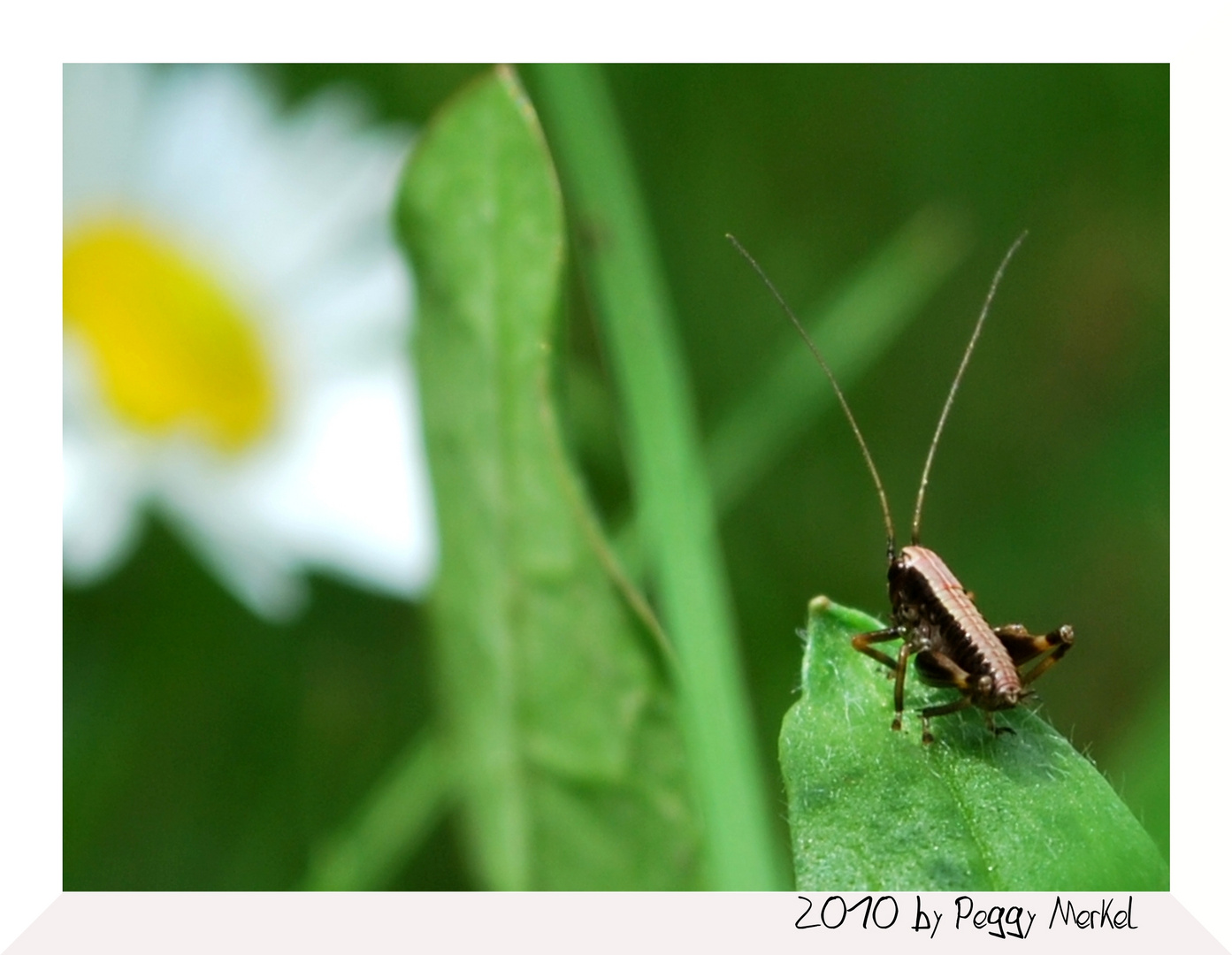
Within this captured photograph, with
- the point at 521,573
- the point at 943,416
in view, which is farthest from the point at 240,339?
the point at 943,416

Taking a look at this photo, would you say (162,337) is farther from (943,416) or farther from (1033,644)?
(1033,644)

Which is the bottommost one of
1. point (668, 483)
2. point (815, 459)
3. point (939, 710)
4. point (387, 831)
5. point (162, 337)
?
point (387, 831)

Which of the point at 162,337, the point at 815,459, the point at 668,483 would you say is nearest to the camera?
the point at 668,483

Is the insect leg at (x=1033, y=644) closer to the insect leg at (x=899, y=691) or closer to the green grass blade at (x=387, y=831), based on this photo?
the insect leg at (x=899, y=691)

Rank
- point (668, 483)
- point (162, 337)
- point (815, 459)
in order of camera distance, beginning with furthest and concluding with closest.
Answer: point (815, 459) → point (162, 337) → point (668, 483)

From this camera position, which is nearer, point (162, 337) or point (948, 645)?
point (948, 645)

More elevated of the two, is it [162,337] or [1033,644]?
[162,337]
